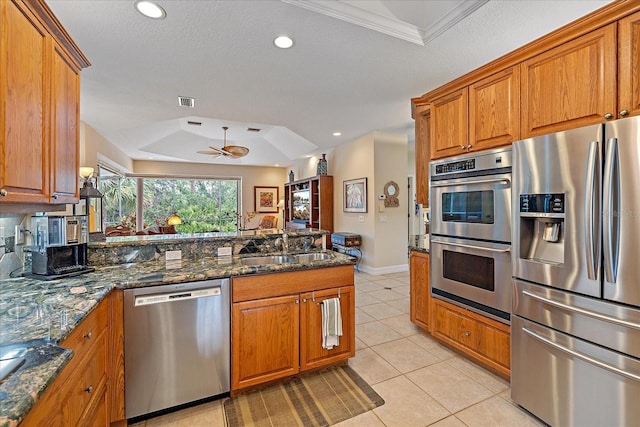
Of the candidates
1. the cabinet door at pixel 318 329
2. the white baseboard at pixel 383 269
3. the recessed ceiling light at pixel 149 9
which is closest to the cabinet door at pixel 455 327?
the cabinet door at pixel 318 329

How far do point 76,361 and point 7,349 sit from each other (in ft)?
0.98

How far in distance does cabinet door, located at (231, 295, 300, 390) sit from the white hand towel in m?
0.21

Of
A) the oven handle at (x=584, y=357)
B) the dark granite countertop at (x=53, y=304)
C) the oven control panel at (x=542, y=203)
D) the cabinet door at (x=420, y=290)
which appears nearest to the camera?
the dark granite countertop at (x=53, y=304)

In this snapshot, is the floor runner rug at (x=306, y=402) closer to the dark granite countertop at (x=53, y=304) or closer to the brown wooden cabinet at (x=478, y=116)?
the dark granite countertop at (x=53, y=304)

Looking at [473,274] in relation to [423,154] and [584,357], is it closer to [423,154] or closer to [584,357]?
[584,357]

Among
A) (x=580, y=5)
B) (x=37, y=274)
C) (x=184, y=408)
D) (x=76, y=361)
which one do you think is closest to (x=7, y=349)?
→ (x=76, y=361)

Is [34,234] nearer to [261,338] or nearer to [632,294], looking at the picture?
[261,338]

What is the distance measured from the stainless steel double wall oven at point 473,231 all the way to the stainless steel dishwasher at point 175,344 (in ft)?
6.15

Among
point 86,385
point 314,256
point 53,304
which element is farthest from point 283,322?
point 53,304

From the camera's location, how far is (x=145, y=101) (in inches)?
152

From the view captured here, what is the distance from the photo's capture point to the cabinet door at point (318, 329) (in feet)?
7.34

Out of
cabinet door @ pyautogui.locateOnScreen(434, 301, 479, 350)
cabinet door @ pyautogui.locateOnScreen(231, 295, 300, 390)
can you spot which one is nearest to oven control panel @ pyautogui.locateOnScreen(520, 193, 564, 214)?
cabinet door @ pyautogui.locateOnScreen(434, 301, 479, 350)

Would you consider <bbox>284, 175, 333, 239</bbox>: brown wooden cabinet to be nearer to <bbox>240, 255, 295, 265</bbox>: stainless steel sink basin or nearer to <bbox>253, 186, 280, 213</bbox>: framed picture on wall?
<bbox>253, 186, 280, 213</bbox>: framed picture on wall

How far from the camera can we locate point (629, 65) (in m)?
1.55
